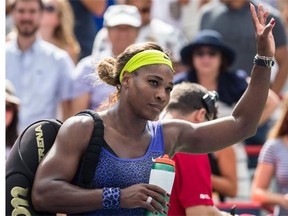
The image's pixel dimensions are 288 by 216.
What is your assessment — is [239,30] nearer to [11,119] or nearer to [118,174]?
[11,119]

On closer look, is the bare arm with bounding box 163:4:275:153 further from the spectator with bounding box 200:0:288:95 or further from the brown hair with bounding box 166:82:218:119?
the spectator with bounding box 200:0:288:95

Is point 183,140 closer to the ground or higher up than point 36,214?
higher up

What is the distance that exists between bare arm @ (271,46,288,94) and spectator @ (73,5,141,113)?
1693 mm

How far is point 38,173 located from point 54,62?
4441mm

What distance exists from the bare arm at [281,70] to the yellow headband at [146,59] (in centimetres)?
541

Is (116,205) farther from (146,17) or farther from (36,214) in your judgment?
(146,17)

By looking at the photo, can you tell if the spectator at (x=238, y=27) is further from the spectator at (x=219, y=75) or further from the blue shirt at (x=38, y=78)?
the blue shirt at (x=38, y=78)

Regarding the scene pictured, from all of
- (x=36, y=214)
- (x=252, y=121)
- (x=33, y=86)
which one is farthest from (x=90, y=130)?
(x=33, y=86)

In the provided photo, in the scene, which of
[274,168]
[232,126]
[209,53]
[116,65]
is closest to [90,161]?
[116,65]

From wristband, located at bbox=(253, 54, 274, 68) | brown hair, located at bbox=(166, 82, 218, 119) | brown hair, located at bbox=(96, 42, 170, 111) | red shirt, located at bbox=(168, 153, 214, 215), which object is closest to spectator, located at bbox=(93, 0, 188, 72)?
brown hair, located at bbox=(166, 82, 218, 119)

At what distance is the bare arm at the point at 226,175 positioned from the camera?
26.0ft

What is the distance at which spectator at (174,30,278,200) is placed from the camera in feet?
27.7

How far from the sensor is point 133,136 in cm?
476

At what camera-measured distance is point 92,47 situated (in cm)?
1028
